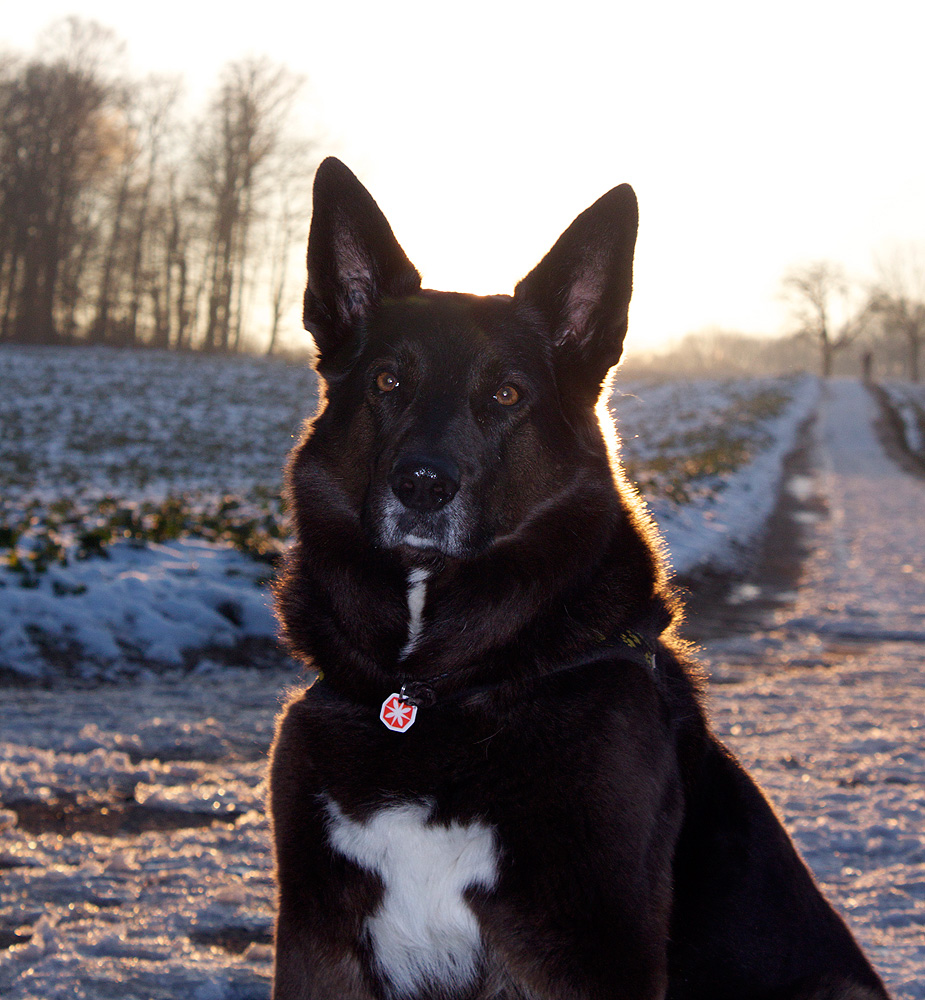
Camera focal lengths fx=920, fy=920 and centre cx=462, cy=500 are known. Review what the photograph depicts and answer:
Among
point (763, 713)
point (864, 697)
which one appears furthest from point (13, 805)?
point (864, 697)

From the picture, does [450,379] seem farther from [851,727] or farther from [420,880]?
[851,727]

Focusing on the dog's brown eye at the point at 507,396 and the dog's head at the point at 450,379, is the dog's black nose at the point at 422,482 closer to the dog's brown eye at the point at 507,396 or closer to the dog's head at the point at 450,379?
the dog's head at the point at 450,379

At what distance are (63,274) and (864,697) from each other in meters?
40.4

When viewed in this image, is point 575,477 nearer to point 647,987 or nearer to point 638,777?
point 638,777

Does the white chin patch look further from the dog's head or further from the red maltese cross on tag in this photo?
the red maltese cross on tag

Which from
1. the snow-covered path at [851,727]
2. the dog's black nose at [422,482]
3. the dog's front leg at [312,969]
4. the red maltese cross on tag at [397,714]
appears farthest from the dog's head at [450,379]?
the snow-covered path at [851,727]

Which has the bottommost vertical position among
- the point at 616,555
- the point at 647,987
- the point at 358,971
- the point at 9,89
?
the point at 358,971

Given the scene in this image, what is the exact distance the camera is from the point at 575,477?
2770mm

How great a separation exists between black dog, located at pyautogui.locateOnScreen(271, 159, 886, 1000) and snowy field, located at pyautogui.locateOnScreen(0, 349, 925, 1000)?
0.84m

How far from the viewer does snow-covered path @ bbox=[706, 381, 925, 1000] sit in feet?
11.8

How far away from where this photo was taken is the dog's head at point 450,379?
2643 millimetres

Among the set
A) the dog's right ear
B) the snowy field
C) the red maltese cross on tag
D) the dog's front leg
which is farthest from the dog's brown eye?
the dog's front leg

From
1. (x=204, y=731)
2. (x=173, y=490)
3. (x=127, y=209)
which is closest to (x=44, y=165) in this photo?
(x=127, y=209)

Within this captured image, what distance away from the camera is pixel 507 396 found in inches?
113
